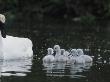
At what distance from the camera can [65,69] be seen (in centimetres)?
1630

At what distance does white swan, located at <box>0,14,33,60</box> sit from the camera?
1781cm

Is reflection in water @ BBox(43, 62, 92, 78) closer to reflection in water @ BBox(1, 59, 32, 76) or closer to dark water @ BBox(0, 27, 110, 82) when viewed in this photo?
dark water @ BBox(0, 27, 110, 82)

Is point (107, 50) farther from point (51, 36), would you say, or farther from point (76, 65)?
point (51, 36)

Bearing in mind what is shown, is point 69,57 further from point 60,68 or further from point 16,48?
point 16,48

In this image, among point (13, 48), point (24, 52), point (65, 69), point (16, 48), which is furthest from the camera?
point (24, 52)

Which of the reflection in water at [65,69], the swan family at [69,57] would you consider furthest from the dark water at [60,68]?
the swan family at [69,57]

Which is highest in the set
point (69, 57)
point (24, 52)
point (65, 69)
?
point (24, 52)

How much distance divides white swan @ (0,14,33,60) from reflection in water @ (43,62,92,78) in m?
1.27

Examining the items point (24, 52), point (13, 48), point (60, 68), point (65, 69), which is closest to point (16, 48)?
point (13, 48)

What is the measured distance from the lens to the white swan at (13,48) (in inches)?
701

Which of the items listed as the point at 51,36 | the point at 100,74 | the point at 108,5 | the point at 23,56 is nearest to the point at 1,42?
the point at 23,56

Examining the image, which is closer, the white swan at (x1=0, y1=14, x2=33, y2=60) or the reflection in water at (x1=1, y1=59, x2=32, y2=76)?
the reflection in water at (x1=1, y1=59, x2=32, y2=76)

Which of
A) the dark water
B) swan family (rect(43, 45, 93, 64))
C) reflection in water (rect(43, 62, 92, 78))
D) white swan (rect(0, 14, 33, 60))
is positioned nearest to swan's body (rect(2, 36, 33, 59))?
white swan (rect(0, 14, 33, 60))

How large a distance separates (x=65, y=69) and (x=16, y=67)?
1.30 m
